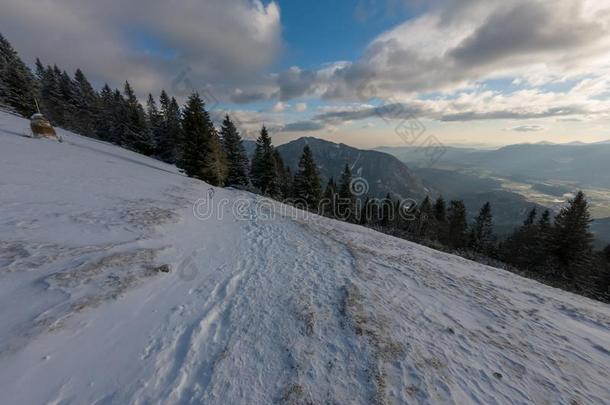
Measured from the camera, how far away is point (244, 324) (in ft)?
17.5

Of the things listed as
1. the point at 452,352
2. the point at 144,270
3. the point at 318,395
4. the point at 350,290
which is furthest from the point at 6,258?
the point at 452,352

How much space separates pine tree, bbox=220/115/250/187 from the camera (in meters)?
39.2

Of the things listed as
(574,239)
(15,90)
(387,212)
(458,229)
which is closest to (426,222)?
(458,229)

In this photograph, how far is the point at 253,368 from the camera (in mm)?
4238

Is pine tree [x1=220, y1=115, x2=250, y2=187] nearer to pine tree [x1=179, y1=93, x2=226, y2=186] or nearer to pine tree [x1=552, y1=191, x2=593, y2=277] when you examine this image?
pine tree [x1=179, y1=93, x2=226, y2=186]

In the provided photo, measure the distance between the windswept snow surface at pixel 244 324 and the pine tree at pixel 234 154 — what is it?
95.4ft

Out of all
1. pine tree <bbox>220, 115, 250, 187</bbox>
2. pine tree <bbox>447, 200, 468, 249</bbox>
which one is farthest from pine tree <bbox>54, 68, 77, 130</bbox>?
pine tree <bbox>447, 200, 468, 249</bbox>

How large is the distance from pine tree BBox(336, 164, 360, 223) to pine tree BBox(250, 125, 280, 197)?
507 inches

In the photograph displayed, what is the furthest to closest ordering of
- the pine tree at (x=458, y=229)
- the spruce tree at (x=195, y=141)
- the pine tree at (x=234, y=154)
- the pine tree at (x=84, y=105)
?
the pine tree at (x=84, y=105) < the pine tree at (x=458, y=229) < the pine tree at (x=234, y=154) < the spruce tree at (x=195, y=141)

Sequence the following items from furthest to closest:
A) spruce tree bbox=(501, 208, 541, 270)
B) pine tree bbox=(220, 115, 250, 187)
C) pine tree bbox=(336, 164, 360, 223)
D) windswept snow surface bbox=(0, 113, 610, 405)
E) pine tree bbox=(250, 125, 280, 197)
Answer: pine tree bbox=(336, 164, 360, 223), pine tree bbox=(220, 115, 250, 187), pine tree bbox=(250, 125, 280, 197), spruce tree bbox=(501, 208, 541, 270), windswept snow surface bbox=(0, 113, 610, 405)

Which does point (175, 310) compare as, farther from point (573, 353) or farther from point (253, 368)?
point (573, 353)

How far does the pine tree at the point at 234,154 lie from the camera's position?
3919cm

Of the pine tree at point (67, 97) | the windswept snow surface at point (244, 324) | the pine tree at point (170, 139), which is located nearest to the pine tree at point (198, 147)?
the windswept snow surface at point (244, 324)

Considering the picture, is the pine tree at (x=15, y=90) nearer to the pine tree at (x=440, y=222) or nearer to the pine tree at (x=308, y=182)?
the pine tree at (x=308, y=182)
